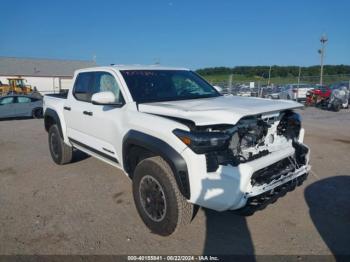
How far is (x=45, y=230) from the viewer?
143 inches

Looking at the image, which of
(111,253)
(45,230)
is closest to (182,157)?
(111,253)

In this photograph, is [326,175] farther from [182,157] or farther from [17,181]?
[17,181]

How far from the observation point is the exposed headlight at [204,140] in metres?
2.99

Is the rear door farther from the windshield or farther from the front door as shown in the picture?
the windshield

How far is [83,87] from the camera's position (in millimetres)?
5277

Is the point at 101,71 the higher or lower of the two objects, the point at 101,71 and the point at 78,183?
the higher

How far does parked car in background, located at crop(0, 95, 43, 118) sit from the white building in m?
33.9

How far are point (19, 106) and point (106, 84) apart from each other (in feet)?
44.3

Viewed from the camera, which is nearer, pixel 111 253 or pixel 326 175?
pixel 111 253

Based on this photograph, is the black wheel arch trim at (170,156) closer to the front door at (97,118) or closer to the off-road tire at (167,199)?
the off-road tire at (167,199)

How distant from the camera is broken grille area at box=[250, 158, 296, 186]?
3.19 metres

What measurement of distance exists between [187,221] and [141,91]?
1823 millimetres

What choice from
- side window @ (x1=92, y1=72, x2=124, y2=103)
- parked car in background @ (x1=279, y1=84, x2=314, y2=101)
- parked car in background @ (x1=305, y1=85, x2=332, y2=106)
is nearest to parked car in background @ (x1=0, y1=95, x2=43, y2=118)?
side window @ (x1=92, y1=72, x2=124, y2=103)

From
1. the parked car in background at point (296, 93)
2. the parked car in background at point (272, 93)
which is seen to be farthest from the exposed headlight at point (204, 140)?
the parked car in background at point (272, 93)
